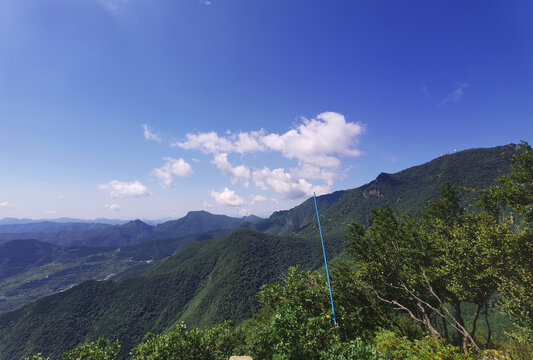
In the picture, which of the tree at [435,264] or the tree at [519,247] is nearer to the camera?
the tree at [519,247]

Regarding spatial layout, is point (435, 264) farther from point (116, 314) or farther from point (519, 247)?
point (116, 314)

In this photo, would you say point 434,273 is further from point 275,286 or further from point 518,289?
point 275,286

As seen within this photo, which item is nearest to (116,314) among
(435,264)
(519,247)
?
(435,264)

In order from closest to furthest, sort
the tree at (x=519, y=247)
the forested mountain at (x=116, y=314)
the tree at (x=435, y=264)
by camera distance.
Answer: the tree at (x=519, y=247) < the tree at (x=435, y=264) < the forested mountain at (x=116, y=314)

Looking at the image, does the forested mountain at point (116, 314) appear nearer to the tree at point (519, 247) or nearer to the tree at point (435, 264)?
the tree at point (435, 264)

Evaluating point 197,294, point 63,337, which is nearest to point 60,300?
point 63,337

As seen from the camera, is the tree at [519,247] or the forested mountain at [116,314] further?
the forested mountain at [116,314]

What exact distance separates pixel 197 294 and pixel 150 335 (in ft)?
693

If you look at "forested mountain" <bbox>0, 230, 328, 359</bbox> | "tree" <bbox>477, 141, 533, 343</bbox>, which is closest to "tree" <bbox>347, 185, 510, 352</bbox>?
"tree" <bbox>477, 141, 533, 343</bbox>

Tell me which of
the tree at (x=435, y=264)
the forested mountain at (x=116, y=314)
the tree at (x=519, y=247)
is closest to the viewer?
the tree at (x=519, y=247)

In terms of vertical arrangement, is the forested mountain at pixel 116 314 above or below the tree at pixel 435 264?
below

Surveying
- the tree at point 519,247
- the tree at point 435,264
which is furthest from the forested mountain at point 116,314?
the tree at point 519,247

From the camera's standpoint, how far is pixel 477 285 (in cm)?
1504

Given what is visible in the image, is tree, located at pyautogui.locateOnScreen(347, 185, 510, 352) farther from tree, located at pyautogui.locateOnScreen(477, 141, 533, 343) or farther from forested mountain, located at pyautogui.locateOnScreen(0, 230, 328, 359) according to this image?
forested mountain, located at pyautogui.locateOnScreen(0, 230, 328, 359)
